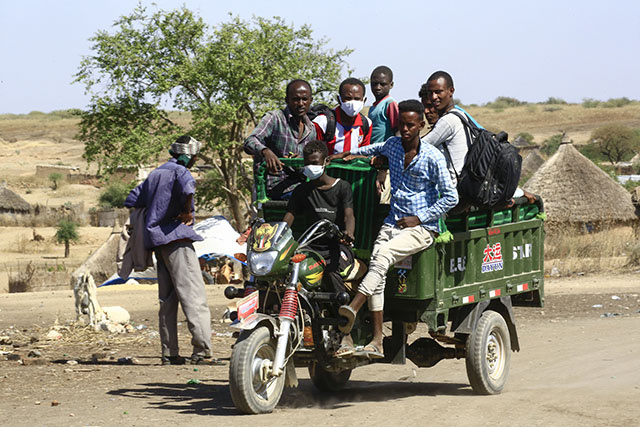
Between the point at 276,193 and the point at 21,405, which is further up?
the point at 276,193

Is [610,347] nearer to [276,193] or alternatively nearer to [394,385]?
[394,385]

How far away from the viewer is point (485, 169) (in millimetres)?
7727

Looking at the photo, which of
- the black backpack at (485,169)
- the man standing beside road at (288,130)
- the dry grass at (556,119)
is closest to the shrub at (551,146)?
the dry grass at (556,119)

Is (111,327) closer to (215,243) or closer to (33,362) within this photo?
(33,362)

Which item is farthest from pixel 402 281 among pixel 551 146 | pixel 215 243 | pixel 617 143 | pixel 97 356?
pixel 551 146

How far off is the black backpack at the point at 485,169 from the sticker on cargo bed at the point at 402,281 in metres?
0.79

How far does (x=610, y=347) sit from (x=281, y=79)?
55.5ft

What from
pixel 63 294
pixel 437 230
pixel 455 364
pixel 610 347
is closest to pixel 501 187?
pixel 437 230

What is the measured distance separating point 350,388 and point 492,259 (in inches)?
70.6

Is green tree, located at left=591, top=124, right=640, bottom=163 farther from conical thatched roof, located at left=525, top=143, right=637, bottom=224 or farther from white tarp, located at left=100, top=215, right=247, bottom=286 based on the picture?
white tarp, located at left=100, top=215, right=247, bottom=286

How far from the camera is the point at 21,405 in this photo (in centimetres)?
771

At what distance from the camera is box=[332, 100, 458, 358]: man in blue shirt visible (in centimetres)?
730

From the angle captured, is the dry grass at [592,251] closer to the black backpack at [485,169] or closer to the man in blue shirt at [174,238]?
the man in blue shirt at [174,238]

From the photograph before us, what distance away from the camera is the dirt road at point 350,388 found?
23.1 feet
